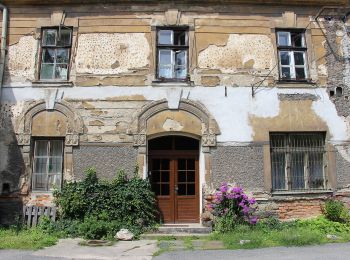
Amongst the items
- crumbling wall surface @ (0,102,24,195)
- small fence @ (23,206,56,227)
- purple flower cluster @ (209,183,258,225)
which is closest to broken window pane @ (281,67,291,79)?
purple flower cluster @ (209,183,258,225)

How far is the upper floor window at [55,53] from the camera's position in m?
11.0

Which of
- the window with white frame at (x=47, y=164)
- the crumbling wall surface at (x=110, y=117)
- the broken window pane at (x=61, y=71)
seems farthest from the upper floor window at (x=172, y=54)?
the window with white frame at (x=47, y=164)

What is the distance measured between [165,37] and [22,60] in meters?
4.24

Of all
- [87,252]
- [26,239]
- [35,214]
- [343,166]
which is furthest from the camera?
[343,166]

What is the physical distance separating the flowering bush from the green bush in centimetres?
176

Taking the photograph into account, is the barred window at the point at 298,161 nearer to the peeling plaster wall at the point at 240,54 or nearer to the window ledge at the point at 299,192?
the window ledge at the point at 299,192

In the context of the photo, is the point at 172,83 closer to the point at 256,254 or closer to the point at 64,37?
the point at 64,37

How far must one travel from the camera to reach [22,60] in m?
11.0

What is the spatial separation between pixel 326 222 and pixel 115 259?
18.9ft

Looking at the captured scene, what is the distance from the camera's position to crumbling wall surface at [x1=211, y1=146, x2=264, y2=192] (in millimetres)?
10438

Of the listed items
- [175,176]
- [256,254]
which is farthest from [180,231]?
[256,254]

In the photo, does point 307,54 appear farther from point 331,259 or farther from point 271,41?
point 331,259

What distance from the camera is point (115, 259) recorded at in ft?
23.3

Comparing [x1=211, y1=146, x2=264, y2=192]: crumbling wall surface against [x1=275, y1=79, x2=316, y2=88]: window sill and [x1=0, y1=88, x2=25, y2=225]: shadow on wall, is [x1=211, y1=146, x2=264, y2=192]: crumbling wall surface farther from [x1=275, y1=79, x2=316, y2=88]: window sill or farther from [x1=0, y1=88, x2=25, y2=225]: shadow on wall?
[x1=0, y1=88, x2=25, y2=225]: shadow on wall
